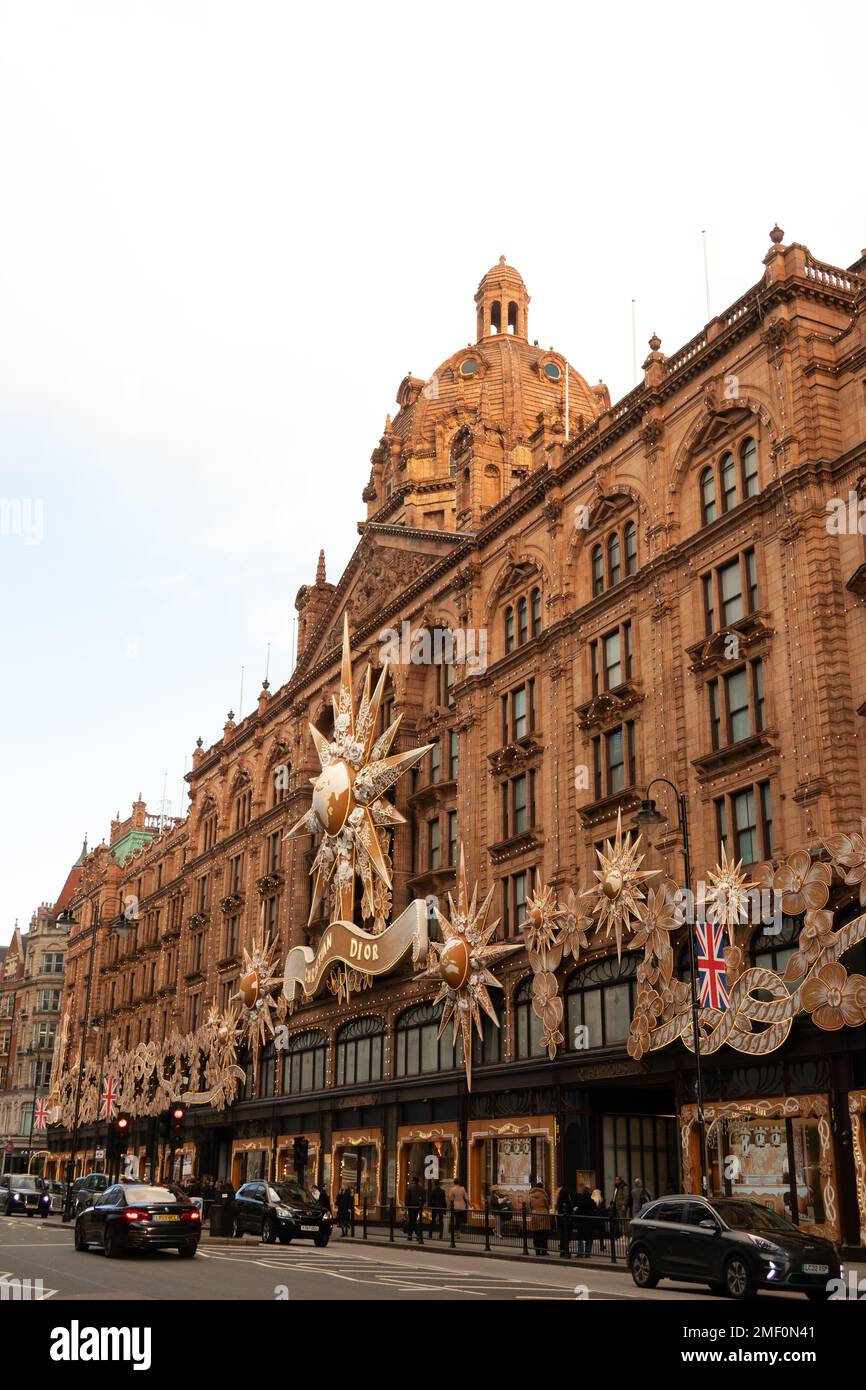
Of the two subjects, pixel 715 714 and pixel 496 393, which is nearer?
pixel 715 714

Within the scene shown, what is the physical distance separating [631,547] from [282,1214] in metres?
22.9

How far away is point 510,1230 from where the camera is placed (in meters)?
39.8

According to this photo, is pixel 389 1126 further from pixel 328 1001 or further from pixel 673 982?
pixel 673 982

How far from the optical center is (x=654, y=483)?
41.9 m

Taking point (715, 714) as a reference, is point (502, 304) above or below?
above

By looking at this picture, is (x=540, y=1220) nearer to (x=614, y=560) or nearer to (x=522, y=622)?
(x=614, y=560)

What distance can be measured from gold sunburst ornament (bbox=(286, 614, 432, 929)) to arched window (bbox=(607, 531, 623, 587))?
11037 millimetres

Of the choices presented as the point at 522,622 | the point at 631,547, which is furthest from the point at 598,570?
the point at 522,622

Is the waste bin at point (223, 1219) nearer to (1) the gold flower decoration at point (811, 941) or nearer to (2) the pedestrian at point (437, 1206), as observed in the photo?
(2) the pedestrian at point (437, 1206)

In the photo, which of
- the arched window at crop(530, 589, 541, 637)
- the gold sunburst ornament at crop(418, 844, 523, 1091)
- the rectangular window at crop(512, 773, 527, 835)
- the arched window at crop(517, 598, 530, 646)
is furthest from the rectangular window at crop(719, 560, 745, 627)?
the gold sunburst ornament at crop(418, 844, 523, 1091)

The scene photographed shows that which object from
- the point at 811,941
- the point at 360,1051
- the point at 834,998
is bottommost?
the point at 834,998

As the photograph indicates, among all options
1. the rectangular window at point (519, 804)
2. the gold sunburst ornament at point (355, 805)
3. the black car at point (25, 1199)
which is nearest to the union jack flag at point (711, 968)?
the rectangular window at point (519, 804)

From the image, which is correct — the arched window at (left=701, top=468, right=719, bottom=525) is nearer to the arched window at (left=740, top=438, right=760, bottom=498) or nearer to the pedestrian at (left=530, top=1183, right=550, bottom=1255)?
the arched window at (left=740, top=438, right=760, bottom=498)

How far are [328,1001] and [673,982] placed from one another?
28042 mm
